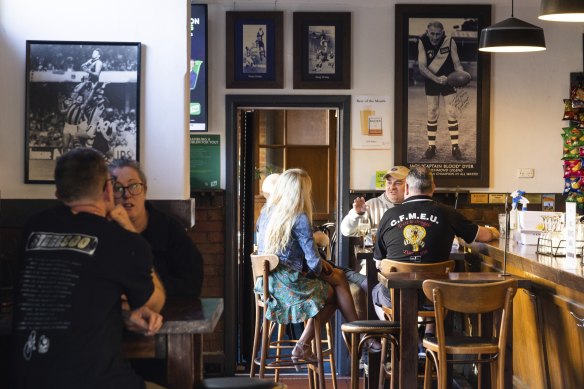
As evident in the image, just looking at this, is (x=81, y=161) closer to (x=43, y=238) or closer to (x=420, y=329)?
(x=43, y=238)

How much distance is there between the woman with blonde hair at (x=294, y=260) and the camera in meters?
6.09

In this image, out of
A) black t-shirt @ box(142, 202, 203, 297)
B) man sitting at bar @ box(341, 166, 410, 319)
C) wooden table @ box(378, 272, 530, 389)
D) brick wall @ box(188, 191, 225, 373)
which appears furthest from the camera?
brick wall @ box(188, 191, 225, 373)

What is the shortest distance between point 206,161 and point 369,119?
1.38 meters

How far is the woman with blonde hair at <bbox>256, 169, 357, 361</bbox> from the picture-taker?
609 centimetres

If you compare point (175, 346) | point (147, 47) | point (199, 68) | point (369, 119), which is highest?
point (199, 68)

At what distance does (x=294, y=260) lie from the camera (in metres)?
6.18

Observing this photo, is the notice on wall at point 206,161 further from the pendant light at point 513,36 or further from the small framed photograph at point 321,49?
the pendant light at point 513,36

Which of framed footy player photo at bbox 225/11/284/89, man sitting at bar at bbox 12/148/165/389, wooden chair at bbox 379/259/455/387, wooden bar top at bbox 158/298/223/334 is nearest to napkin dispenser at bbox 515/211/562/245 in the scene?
wooden chair at bbox 379/259/455/387

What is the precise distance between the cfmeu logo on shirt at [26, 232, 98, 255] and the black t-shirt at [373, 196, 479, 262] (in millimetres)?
3164

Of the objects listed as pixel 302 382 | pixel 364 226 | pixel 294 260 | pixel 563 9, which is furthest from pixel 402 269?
pixel 302 382

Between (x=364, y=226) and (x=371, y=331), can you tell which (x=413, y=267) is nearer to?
(x=371, y=331)

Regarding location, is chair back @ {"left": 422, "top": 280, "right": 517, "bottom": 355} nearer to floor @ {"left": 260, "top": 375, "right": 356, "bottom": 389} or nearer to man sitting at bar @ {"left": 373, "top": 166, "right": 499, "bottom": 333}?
man sitting at bar @ {"left": 373, "top": 166, "right": 499, "bottom": 333}

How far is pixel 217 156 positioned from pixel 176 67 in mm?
3191

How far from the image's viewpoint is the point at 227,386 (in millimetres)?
3164
